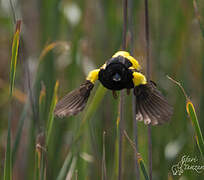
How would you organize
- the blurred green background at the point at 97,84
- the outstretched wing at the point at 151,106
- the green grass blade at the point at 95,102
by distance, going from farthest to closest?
the blurred green background at the point at 97,84 < the green grass blade at the point at 95,102 < the outstretched wing at the point at 151,106

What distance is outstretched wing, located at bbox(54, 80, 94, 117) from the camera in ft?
2.34

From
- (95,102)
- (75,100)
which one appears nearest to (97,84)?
(95,102)

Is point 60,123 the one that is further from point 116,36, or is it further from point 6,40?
point 6,40

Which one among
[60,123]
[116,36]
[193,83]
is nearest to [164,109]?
[116,36]

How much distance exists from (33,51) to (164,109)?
173 centimetres

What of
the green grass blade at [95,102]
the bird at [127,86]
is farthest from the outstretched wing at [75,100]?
the green grass blade at [95,102]

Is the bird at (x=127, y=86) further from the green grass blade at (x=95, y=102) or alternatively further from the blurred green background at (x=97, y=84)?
the blurred green background at (x=97, y=84)

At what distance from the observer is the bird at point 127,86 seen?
2.16 feet

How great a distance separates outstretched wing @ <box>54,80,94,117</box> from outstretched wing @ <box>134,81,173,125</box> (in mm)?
97

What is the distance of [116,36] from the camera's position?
1.37 metres

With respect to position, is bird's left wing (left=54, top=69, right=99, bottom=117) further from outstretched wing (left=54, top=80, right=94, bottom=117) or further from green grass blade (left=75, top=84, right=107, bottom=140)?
green grass blade (left=75, top=84, right=107, bottom=140)

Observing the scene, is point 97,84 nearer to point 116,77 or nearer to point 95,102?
point 95,102

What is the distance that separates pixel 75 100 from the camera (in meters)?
0.73

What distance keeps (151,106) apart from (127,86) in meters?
0.06
